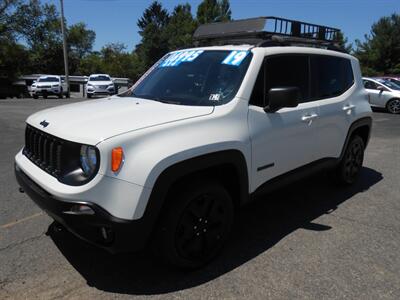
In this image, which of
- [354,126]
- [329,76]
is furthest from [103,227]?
[354,126]

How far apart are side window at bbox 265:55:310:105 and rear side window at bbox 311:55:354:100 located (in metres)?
0.15

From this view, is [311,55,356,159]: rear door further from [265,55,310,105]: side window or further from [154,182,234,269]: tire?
[154,182,234,269]: tire

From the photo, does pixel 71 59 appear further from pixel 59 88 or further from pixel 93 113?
pixel 93 113

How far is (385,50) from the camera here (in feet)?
154

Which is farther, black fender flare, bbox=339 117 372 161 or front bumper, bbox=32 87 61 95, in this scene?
front bumper, bbox=32 87 61 95

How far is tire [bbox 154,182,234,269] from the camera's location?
312 cm

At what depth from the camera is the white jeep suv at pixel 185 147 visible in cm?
285

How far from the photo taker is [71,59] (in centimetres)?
5722

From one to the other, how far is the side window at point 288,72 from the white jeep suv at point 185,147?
1cm

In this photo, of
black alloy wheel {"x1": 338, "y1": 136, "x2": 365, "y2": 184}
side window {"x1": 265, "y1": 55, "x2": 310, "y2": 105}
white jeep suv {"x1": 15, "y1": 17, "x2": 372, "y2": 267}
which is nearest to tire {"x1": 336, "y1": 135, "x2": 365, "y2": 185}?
black alloy wheel {"x1": 338, "y1": 136, "x2": 365, "y2": 184}

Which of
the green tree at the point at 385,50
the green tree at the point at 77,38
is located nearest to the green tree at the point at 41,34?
the green tree at the point at 77,38

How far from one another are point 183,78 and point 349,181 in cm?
295

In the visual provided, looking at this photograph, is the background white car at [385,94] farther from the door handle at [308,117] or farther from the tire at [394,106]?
the door handle at [308,117]

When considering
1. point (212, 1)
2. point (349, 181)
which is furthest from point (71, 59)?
point (349, 181)
